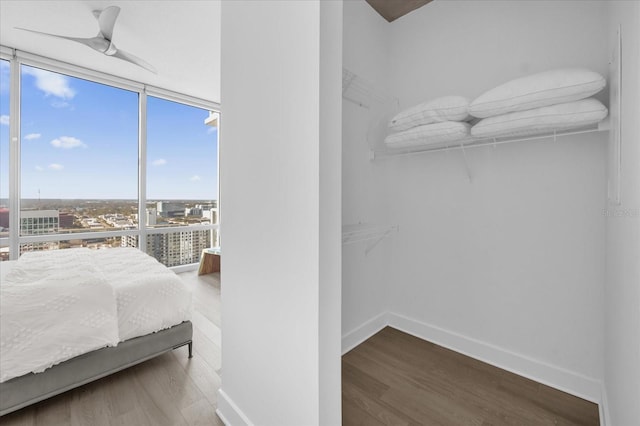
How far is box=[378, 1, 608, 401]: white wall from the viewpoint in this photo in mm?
1555

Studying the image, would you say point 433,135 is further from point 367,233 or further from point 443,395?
point 443,395

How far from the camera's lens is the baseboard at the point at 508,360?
1.57 metres

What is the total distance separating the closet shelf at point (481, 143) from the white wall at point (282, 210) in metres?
1.27

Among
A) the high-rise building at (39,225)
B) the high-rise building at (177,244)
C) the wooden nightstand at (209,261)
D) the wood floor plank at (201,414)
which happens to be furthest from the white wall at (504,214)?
the high-rise building at (39,225)

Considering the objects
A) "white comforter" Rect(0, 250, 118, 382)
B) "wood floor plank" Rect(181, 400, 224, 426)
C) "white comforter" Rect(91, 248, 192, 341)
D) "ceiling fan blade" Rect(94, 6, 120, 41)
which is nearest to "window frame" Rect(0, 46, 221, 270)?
"ceiling fan blade" Rect(94, 6, 120, 41)

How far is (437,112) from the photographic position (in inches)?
70.6

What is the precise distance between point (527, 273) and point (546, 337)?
0.38 metres

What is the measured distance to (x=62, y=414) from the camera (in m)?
1.47

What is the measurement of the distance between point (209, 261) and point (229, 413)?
10.3 feet

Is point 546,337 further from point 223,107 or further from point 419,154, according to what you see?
point 223,107

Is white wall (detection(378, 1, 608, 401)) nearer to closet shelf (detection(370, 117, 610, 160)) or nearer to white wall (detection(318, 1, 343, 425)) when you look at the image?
closet shelf (detection(370, 117, 610, 160))

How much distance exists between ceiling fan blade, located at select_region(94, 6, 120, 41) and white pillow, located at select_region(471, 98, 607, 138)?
112 inches

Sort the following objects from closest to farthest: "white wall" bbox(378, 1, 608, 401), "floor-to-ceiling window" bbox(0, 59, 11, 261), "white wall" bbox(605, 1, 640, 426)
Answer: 1. "white wall" bbox(605, 1, 640, 426)
2. "white wall" bbox(378, 1, 608, 401)
3. "floor-to-ceiling window" bbox(0, 59, 11, 261)

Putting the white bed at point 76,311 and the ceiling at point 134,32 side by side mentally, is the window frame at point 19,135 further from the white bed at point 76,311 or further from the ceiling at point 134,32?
the white bed at point 76,311
